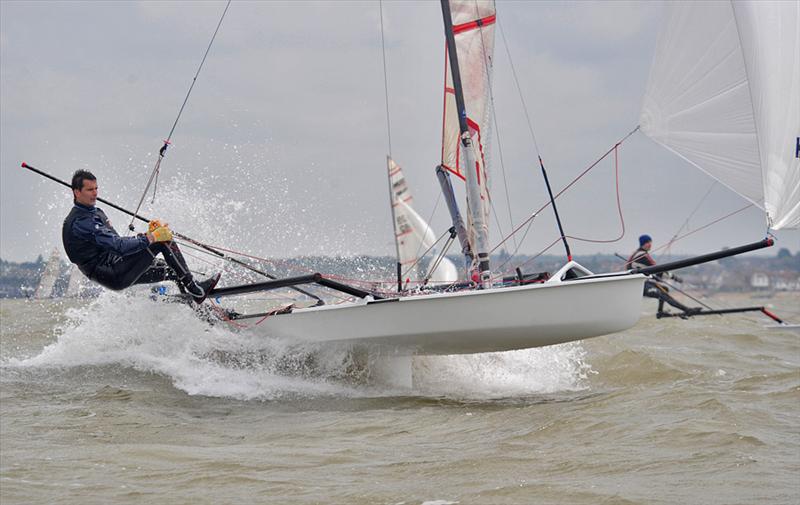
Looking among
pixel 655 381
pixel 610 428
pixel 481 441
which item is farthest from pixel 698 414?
pixel 655 381

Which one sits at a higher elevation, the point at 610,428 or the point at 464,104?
the point at 464,104

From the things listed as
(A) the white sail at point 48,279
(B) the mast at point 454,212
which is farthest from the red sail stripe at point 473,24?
(A) the white sail at point 48,279

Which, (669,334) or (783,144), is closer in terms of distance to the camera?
(783,144)

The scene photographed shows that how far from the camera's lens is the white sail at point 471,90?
681 centimetres

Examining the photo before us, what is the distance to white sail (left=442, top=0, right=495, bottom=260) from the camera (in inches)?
268

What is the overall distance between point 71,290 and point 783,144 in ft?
23.0

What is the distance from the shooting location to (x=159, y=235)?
18.7 feet

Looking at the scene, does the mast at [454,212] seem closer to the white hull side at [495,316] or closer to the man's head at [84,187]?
the white hull side at [495,316]

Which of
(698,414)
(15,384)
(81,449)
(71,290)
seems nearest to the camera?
(81,449)

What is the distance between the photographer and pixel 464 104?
6.72 metres

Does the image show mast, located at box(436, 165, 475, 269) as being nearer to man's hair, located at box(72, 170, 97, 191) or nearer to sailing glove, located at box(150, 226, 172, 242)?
sailing glove, located at box(150, 226, 172, 242)

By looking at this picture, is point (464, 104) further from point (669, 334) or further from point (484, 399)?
point (669, 334)

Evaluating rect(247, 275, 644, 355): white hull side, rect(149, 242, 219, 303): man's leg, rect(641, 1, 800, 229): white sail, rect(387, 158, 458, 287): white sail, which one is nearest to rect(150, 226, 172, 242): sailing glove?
rect(149, 242, 219, 303): man's leg

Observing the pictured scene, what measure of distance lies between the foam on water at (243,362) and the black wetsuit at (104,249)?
73 cm
